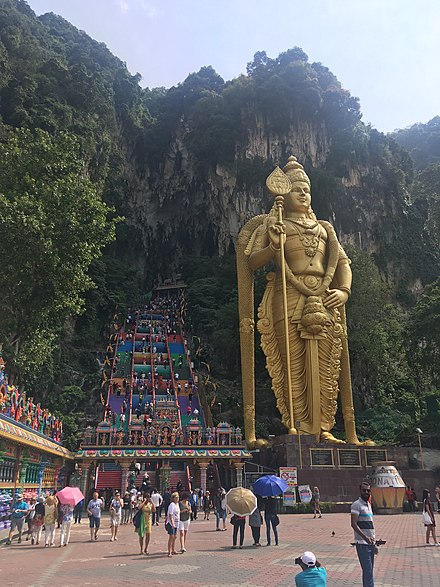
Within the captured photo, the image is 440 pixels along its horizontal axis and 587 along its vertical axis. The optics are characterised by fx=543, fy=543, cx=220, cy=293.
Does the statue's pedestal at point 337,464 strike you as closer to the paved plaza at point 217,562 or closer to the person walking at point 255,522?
the paved plaza at point 217,562

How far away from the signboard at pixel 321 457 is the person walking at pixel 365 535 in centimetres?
938

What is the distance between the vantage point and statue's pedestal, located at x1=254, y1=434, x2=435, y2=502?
12531 mm

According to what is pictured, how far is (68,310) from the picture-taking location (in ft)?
49.9

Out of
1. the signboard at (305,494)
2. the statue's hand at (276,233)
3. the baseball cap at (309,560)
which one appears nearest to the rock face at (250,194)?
the statue's hand at (276,233)

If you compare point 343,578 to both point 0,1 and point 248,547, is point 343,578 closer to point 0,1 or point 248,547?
point 248,547

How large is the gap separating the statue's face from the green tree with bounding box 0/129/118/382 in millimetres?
5218

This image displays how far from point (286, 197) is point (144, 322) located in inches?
712

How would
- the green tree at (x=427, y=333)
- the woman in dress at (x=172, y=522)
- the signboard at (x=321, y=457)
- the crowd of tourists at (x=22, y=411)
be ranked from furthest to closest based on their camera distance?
the green tree at (x=427, y=333) < the signboard at (x=321, y=457) < the crowd of tourists at (x=22, y=411) < the woman in dress at (x=172, y=522)

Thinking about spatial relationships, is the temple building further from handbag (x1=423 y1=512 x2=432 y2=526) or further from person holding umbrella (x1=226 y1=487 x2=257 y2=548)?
handbag (x1=423 y1=512 x2=432 y2=526)

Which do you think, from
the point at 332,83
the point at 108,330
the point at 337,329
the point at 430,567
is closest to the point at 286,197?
the point at 337,329

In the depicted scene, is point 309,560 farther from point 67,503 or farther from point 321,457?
point 321,457

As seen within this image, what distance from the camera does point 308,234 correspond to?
15609 millimetres

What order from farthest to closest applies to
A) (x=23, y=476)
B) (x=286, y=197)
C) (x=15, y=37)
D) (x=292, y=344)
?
1. (x=15, y=37)
2. (x=286, y=197)
3. (x=292, y=344)
4. (x=23, y=476)

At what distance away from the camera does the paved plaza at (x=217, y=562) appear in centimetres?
483
